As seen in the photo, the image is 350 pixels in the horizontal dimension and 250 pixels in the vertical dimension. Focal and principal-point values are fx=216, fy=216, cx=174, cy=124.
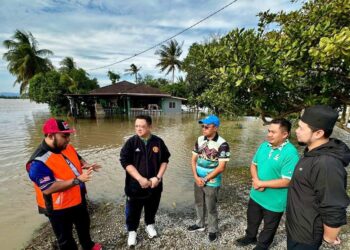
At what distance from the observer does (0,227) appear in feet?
13.3

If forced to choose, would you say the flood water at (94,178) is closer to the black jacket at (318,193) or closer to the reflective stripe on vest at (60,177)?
the reflective stripe on vest at (60,177)

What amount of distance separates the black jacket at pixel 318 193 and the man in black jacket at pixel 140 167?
1752mm

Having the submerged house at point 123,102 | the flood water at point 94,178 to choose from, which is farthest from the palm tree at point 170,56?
the flood water at point 94,178

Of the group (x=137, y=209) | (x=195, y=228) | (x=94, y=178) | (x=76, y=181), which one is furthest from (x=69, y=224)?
(x=94, y=178)

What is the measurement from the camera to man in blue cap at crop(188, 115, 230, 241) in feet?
10.1

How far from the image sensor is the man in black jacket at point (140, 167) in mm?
3025

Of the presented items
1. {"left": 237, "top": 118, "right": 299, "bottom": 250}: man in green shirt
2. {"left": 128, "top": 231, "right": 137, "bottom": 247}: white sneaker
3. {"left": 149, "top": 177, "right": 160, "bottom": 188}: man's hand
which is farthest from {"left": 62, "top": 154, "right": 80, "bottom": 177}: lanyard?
{"left": 237, "top": 118, "right": 299, "bottom": 250}: man in green shirt

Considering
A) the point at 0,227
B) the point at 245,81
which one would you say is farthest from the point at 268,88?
the point at 0,227

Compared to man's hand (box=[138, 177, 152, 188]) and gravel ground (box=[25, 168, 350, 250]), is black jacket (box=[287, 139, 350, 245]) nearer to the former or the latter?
gravel ground (box=[25, 168, 350, 250])

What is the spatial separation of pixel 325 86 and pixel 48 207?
13.9 feet

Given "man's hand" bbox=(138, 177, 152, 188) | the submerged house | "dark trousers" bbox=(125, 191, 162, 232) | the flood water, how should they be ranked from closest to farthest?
"man's hand" bbox=(138, 177, 152, 188)
"dark trousers" bbox=(125, 191, 162, 232)
the flood water
the submerged house

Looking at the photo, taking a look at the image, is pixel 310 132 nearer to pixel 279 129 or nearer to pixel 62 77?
pixel 279 129

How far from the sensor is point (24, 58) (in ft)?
90.3

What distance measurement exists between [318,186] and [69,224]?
2656mm
